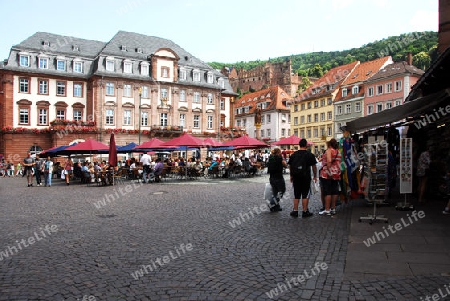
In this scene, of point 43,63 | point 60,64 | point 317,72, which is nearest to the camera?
point 43,63

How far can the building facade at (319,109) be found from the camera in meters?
63.8

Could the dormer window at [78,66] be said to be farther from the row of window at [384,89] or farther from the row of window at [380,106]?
the row of window at [384,89]

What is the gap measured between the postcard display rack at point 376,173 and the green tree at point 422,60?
264ft

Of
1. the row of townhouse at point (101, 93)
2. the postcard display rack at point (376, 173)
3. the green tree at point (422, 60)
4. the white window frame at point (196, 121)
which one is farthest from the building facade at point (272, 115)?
the postcard display rack at point (376, 173)

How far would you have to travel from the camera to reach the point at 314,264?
5262mm

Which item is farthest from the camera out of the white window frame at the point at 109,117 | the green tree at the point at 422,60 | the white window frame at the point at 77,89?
the green tree at the point at 422,60

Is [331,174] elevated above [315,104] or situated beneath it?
situated beneath

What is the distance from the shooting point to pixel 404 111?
355 inches

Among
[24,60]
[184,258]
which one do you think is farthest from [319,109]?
[184,258]

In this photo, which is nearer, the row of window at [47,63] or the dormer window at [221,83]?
the row of window at [47,63]

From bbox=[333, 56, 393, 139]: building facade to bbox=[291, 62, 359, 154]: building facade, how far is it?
142cm

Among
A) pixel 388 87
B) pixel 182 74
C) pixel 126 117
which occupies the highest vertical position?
pixel 182 74

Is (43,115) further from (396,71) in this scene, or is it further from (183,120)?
(396,71)

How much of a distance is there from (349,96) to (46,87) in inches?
1706
